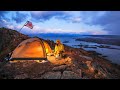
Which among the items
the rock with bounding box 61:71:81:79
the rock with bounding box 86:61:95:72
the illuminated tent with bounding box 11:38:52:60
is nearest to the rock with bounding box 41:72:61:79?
the rock with bounding box 61:71:81:79

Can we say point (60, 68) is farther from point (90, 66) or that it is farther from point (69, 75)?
point (90, 66)

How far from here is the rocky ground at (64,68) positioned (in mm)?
4094

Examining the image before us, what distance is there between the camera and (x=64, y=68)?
4.16 meters

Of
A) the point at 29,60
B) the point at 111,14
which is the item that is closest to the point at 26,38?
the point at 29,60

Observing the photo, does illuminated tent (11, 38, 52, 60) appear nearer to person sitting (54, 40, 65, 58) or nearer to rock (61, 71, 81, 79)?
person sitting (54, 40, 65, 58)

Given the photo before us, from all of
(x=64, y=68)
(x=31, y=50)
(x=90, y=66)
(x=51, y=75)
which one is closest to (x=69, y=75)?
(x=64, y=68)

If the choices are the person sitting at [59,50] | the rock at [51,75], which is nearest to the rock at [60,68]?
the rock at [51,75]

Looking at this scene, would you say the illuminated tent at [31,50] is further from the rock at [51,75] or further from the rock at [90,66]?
the rock at [90,66]

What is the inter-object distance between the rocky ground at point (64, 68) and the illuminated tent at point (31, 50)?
11 centimetres

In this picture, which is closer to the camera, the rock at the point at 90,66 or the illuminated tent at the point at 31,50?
the rock at the point at 90,66

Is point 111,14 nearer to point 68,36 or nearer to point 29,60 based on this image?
point 68,36

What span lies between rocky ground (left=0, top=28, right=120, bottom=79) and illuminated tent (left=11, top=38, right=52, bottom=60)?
0.11 meters

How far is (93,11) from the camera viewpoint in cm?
420

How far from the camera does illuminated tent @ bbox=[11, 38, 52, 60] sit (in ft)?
14.0
